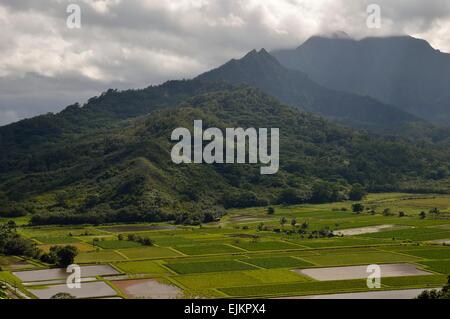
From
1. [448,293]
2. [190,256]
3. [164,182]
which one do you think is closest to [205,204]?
[164,182]

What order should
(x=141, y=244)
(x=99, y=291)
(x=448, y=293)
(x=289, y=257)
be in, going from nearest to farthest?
1. (x=448, y=293)
2. (x=99, y=291)
3. (x=289, y=257)
4. (x=141, y=244)

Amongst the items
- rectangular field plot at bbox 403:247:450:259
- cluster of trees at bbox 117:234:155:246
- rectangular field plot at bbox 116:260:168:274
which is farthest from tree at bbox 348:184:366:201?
rectangular field plot at bbox 116:260:168:274

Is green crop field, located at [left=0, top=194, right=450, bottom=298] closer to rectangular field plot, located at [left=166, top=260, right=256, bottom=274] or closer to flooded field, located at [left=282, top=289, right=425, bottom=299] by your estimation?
rectangular field plot, located at [left=166, top=260, right=256, bottom=274]

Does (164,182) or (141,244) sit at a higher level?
(164,182)

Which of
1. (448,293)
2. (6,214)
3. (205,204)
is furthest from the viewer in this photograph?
(205,204)

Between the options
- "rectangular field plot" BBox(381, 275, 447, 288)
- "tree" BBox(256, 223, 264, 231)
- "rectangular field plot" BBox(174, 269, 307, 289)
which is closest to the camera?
"rectangular field plot" BBox(381, 275, 447, 288)
